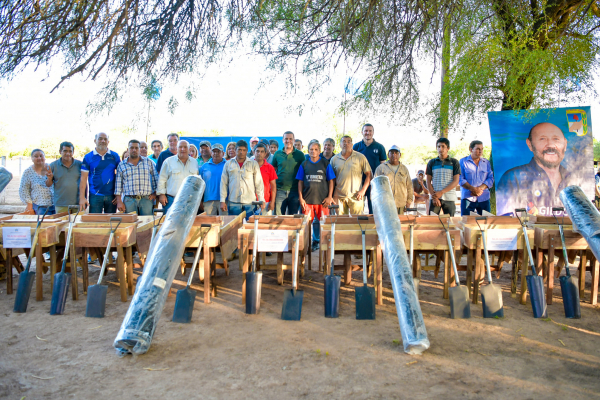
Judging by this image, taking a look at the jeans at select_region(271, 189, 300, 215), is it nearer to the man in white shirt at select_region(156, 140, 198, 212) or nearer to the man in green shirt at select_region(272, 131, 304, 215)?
the man in green shirt at select_region(272, 131, 304, 215)

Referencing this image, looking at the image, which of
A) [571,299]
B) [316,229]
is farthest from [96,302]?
[571,299]

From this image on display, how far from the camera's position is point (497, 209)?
7.66 m

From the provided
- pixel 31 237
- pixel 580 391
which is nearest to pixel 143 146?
pixel 31 237

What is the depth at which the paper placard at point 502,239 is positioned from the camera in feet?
15.4

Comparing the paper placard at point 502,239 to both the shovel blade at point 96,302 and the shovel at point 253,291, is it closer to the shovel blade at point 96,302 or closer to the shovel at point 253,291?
the shovel at point 253,291

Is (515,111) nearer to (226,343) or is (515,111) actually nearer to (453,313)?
(453,313)

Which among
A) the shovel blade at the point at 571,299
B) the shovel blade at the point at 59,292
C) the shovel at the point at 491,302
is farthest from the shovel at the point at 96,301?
the shovel blade at the point at 571,299

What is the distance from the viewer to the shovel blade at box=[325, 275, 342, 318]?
4.34 m

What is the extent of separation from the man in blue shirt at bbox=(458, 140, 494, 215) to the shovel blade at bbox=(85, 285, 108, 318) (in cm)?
537

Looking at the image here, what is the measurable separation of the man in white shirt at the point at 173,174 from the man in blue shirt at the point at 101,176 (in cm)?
80

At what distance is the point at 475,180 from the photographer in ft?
22.7

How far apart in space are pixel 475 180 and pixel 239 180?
12.3 ft

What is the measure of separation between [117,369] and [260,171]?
160 inches

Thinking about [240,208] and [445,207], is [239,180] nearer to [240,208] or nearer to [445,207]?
[240,208]
